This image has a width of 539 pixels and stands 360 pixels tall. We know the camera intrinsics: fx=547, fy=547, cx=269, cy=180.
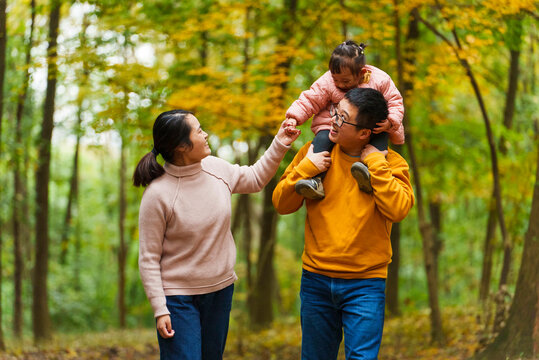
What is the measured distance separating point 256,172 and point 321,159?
1.79 feet

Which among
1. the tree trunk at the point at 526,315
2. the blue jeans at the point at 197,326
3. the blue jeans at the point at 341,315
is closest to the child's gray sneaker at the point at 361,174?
the blue jeans at the point at 341,315

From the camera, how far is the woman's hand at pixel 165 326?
268 cm

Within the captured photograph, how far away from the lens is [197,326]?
9.20 feet

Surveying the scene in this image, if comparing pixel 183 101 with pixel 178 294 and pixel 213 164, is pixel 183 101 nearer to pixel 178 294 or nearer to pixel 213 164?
pixel 213 164

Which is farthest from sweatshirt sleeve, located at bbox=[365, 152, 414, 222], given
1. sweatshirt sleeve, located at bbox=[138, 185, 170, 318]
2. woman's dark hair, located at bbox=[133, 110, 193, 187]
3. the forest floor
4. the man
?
the forest floor

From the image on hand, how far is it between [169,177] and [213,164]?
0.94 ft

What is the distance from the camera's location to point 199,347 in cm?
278

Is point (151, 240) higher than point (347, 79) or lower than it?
lower

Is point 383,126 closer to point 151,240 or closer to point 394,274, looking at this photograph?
point 151,240

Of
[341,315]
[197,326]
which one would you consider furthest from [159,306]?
[341,315]

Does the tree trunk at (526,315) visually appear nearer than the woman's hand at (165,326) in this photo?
No

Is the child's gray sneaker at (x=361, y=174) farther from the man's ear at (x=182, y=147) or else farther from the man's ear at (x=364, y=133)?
the man's ear at (x=182, y=147)

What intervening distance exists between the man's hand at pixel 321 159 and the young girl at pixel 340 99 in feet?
0.16

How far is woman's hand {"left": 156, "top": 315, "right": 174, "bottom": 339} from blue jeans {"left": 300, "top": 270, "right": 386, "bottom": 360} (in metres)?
0.66
